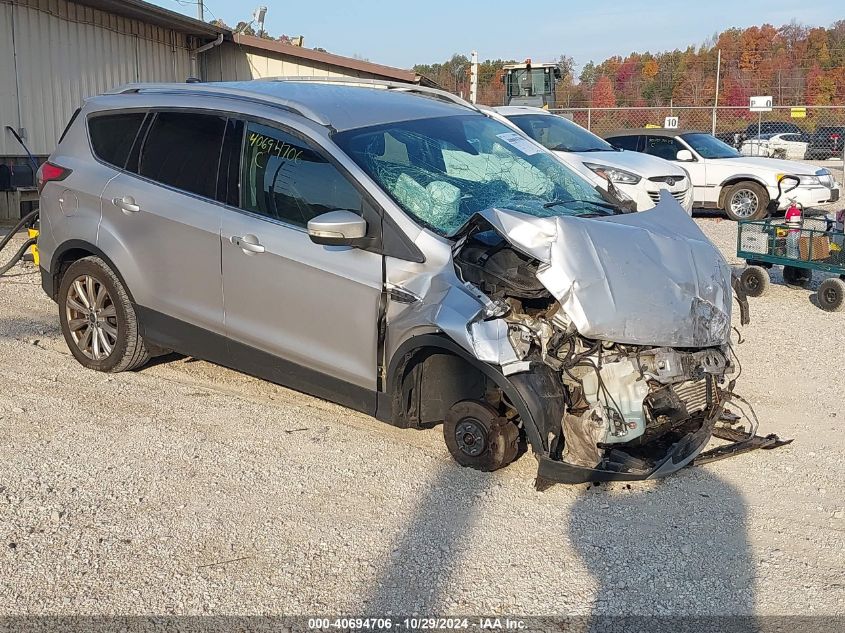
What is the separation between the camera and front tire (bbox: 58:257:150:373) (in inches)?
245

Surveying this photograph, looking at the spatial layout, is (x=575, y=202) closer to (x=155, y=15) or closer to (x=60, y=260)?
(x=60, y=260)

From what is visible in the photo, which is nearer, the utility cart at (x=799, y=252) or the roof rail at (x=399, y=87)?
the roof rail at (x=399, y=87)

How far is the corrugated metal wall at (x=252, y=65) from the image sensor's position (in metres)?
19.9

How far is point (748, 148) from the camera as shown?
27.9m

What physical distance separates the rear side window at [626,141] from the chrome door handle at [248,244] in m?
13.4

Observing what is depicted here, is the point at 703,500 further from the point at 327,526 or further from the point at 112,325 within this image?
the point at 112,325

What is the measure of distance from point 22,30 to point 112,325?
32.8 ft

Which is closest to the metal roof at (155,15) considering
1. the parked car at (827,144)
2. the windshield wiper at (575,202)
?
the windshield wiper at (575,202)

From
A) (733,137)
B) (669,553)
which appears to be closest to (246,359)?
(669,553)

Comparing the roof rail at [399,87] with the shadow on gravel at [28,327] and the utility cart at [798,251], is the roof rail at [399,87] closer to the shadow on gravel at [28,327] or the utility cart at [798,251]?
the shadow on gravel at [28,327]

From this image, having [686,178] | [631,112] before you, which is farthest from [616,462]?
[631,112]

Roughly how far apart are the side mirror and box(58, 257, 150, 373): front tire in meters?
2.01

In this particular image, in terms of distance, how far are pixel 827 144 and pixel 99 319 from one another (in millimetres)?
31767

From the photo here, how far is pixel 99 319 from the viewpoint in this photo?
253 inches
